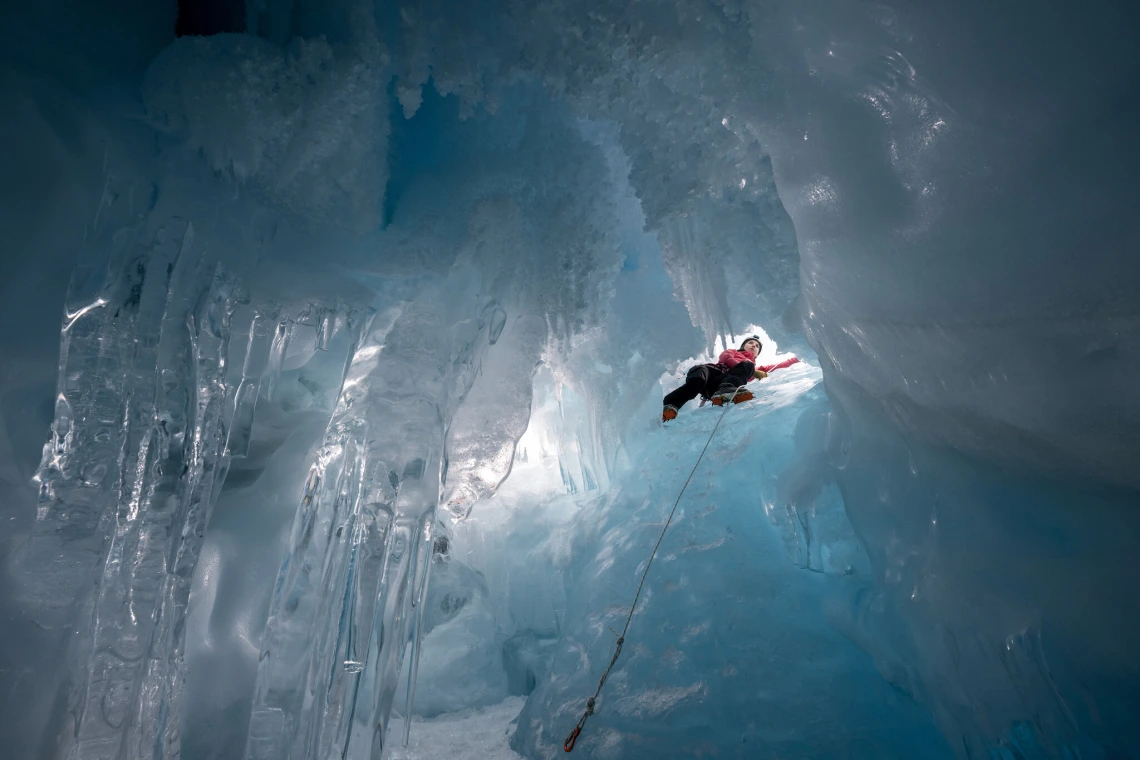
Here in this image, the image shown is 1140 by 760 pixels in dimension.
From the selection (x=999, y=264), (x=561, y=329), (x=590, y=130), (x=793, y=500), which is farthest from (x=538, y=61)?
(x=793, y=500)

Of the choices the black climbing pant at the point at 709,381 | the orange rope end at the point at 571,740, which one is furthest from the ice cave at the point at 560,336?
the black climbing pant at the point at 709,381

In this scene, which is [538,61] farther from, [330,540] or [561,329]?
[330,540]

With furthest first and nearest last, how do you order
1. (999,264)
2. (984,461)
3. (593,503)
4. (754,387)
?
(754,387)
(593,503)
(984,461)
(999,264)

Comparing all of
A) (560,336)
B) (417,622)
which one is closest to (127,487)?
(417,622)

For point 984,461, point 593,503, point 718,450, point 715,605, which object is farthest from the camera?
point 593,503

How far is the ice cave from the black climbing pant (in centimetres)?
138

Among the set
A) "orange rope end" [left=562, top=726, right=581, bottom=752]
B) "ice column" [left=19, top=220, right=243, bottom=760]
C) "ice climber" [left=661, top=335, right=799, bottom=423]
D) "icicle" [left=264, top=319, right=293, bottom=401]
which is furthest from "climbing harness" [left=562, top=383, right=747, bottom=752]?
"icicle" [left=264, top=319, right=293, bottom=401]

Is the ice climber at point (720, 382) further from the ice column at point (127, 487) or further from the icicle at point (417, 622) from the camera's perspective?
the ice column at point (127, 487)

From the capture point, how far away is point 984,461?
2.14 m

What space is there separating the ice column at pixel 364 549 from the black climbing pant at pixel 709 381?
8.89 feet

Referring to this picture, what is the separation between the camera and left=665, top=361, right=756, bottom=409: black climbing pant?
17.6ft

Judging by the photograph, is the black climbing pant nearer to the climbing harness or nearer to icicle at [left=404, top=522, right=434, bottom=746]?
the climbing harness

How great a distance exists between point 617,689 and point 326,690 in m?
1.84

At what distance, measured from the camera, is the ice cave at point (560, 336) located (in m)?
1.60
